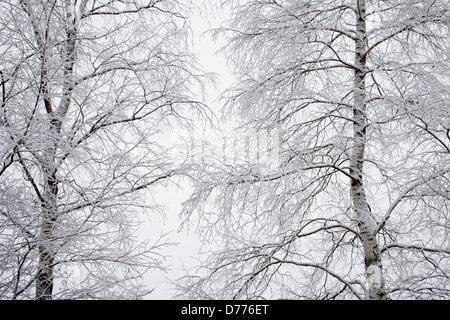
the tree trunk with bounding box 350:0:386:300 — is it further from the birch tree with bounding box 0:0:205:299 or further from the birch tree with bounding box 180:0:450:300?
the birch tree with bounding box 0:0:205:299

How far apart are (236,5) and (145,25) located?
1437 mm

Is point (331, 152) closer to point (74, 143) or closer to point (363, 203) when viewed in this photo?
point (363, 203)

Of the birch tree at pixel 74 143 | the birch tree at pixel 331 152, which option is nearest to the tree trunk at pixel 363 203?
the birch tree at pixel 331 152

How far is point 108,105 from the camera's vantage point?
4.02 meters

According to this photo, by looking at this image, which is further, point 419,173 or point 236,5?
point 236,5

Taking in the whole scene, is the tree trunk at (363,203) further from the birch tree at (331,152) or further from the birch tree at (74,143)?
the birch tree at (74,143)

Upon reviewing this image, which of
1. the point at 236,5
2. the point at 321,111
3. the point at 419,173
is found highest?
the point at 236,5

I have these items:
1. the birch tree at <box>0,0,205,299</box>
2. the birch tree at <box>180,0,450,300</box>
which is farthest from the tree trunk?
the birch tree at <box>0,0,205,299</box>

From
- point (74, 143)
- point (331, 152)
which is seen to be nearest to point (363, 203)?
point (331, 152)

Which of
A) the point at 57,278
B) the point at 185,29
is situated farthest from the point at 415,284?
the point at 185,29
